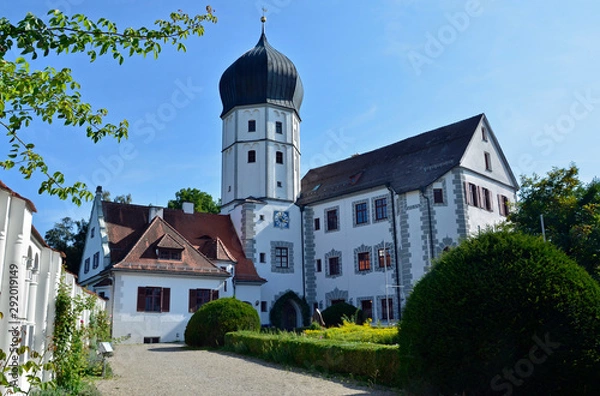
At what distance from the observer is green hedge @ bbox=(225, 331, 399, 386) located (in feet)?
36.1

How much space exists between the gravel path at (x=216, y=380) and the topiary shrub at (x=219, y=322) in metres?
3.73

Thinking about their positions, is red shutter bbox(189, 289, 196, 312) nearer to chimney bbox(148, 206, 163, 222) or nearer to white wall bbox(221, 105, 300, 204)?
chimney bbox(148, 206, 163, 222)

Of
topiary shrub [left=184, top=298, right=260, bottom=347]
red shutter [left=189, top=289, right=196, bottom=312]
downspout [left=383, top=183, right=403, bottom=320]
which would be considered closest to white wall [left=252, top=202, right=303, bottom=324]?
red shutter [left=189, top=289, right=196, bottom=312]

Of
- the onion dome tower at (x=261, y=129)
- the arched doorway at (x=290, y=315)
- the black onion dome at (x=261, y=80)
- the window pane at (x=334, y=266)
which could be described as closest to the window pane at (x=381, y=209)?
the window pane at (x=334, y=266)

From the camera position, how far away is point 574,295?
23.8ft

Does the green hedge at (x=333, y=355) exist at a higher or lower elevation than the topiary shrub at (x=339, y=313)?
lower

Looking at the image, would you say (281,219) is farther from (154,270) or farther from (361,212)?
(154,270)

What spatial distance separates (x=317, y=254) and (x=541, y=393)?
27059 millimetres

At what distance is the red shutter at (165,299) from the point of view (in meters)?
26.6

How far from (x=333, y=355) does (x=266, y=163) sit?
23.0 meters

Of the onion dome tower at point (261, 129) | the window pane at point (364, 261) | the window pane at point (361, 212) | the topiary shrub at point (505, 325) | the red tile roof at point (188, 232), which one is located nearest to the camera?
the topiary shrub at point (505, 325)

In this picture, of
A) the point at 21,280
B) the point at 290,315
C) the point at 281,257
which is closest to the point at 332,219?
the point at 281,257

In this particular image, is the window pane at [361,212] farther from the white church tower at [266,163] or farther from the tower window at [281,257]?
the tower window at [281,257]

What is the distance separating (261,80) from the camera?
35.5m
